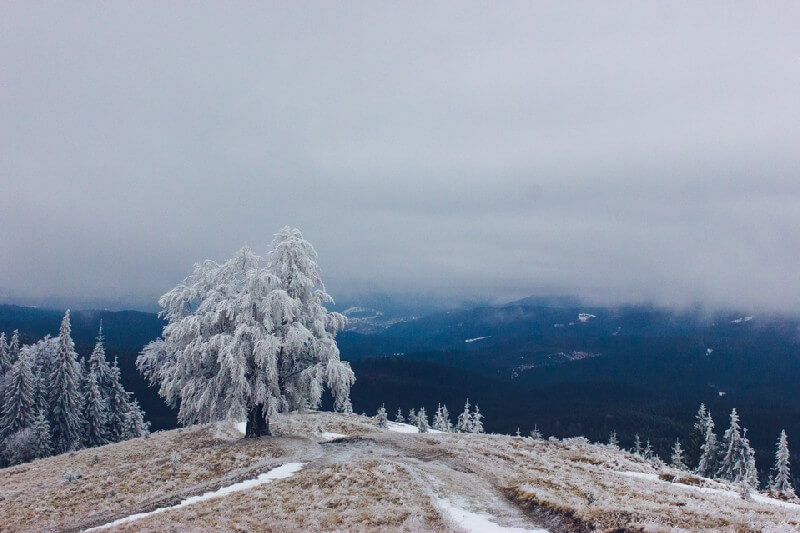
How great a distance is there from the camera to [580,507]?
13.5 m

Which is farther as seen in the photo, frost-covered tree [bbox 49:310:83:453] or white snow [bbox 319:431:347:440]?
frost-covered tree [bbox 49:310:83:453]

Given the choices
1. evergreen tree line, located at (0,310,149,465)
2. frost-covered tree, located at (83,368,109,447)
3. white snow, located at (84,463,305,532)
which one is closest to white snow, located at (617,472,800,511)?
white snow, located at (84,463,305,532)

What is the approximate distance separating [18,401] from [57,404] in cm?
480

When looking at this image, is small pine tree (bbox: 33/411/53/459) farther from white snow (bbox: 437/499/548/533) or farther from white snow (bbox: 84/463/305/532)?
white snow (bbox: 437/499/548/533)

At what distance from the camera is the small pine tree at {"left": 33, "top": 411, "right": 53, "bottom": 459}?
5447 centimetres

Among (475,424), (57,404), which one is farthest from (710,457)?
(57,404)

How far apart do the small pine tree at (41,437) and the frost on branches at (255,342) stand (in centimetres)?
3868

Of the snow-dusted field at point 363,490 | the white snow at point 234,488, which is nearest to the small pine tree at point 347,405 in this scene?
the snow-dusted field at point 363,490

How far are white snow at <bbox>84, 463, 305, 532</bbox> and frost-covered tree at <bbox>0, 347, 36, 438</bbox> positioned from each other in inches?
2076

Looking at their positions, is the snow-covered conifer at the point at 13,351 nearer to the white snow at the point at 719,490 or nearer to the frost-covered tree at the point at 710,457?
the white snow at the point at 719,490

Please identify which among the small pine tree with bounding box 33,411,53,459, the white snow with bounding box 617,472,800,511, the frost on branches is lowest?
the small pine tree with bounding box 33,411,53,459

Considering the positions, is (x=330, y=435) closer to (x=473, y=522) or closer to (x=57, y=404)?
(x=473, y=522)

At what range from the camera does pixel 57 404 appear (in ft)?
197

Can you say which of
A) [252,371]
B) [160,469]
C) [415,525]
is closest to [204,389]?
[252,371]
